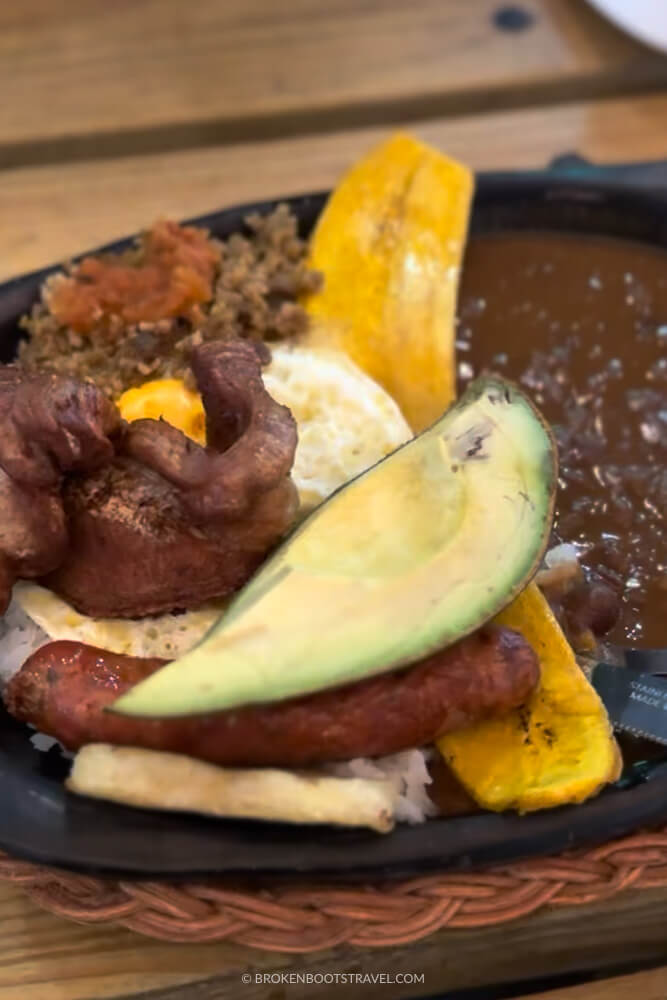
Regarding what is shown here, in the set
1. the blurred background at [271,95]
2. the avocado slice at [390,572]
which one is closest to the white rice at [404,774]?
the avocado slice at [390,572]

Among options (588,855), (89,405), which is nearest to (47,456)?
(89,405)

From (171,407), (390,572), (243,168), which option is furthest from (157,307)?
(243,168)

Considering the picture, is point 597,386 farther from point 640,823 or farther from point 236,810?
point 236,810

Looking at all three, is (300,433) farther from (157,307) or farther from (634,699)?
(634,699)

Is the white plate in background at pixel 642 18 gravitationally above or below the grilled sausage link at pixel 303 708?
above

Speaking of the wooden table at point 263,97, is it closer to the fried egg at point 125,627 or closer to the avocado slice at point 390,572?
the fried egg at point 125,627

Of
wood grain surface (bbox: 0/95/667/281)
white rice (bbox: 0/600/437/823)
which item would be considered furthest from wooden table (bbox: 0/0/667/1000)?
white rice (bbox: 0/600/437/823)
